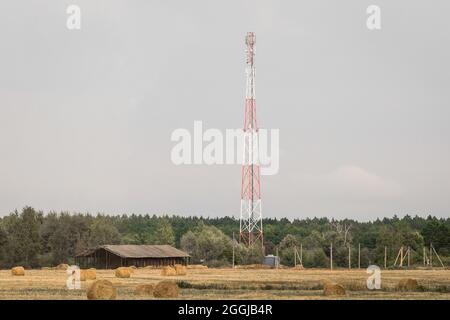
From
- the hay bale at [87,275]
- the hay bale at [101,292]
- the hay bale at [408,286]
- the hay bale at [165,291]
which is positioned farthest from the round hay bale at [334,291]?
the hay bale at [87,275]

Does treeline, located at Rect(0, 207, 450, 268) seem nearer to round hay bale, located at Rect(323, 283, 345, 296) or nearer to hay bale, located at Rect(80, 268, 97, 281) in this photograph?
hay bale, located at Rect(80, 268, 97, 281)

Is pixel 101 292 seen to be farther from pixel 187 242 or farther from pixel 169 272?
pixel 187 242

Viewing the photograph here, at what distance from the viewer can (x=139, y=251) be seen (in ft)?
295

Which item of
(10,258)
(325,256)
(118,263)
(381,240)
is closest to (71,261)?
(10,258)

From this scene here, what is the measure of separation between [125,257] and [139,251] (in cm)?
473

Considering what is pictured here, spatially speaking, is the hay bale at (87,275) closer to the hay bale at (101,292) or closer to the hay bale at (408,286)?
the hay bale at (101,292)

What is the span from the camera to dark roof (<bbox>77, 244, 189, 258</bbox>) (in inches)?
3428

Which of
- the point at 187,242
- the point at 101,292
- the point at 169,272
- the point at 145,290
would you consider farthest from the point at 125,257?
the point at 101,292

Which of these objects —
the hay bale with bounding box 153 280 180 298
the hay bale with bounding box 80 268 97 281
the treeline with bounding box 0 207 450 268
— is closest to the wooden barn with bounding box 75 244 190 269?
the treeline with bounding box 0 207 450 268

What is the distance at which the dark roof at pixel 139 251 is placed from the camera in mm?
87062
